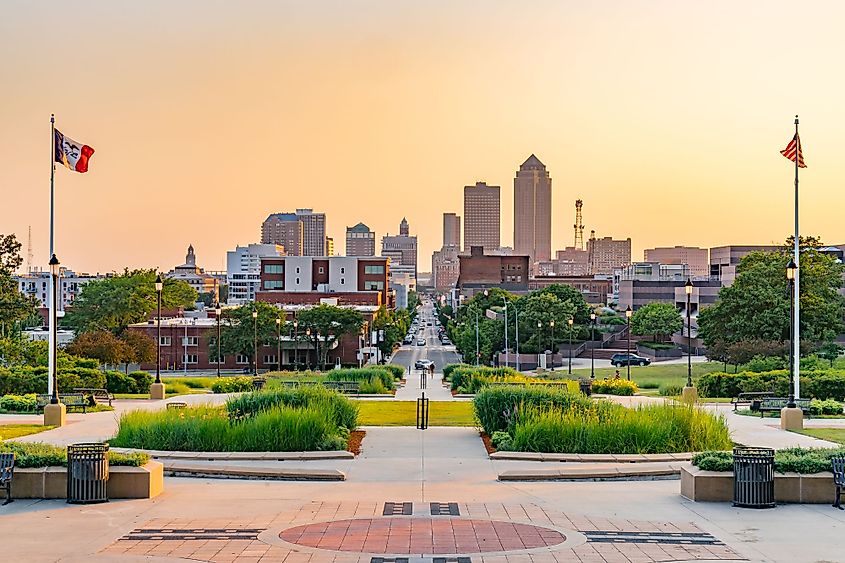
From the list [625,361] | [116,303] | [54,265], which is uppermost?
[54,265]

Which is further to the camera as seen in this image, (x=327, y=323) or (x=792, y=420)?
(x=327, y=323)

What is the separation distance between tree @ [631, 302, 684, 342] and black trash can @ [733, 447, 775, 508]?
10974 centimetres

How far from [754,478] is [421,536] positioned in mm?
6439

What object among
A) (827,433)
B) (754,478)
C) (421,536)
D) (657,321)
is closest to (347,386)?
(827,433)

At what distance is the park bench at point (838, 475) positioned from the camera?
742 inches

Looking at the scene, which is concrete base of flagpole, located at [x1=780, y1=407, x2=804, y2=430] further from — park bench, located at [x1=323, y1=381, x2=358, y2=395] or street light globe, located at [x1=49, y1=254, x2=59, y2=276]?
street light globe, located at [x1=49, y1=254, x2=59, y2=276]

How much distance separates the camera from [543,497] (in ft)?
66.1

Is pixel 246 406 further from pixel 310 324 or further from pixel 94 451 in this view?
pixel 310 324

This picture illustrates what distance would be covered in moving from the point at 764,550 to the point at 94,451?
11.3 meters

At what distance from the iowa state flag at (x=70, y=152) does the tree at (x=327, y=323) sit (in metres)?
72.7

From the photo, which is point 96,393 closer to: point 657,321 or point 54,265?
point 54,265

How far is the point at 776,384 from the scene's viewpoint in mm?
45812

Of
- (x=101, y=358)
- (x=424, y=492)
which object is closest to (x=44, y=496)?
(x=424, y=492)

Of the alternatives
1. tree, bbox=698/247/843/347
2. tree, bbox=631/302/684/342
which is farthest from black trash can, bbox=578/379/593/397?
tree, bbox=631/302/684/342
